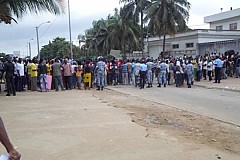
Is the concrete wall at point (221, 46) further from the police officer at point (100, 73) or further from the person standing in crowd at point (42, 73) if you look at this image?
the person standing in crowd at point (42, 73)

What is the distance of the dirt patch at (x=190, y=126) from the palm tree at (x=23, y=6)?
15.6 feet

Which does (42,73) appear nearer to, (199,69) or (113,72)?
(113,72)

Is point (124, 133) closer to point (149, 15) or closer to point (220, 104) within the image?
point (220, 104)

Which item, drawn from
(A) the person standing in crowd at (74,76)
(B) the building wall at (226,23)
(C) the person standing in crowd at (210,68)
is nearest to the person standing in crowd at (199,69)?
(C) the person standing in crowd at (210,68)

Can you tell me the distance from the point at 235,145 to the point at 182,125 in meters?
1.98

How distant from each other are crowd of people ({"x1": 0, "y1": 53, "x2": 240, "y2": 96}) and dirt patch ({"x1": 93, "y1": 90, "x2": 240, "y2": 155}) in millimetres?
7106

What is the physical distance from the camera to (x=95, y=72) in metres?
Answer: 18.3

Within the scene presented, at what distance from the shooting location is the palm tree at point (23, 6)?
1159cm

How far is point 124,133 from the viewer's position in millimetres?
6566

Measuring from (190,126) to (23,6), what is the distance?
7918 millimetres

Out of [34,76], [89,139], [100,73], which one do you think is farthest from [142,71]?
[89,139]

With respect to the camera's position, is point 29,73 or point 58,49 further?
point 58,49

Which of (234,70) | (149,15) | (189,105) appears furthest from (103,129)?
(149,15)

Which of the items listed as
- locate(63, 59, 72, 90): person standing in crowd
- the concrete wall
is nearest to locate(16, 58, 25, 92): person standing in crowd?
locate(63, 59, 72, 90): person standing in crowd
